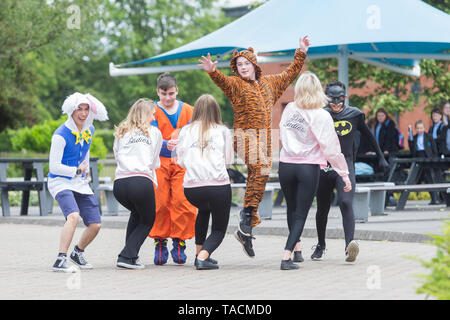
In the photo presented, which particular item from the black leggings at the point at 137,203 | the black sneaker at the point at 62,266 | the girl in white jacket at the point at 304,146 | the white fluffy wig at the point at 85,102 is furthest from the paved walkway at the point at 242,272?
the white fluffy wig at the point at 85,102

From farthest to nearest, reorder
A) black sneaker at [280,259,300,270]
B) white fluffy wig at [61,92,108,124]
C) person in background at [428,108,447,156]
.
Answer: person in background at [428,108,447,156] → white fluffy wig at [61,92,108,124] → black sneaker at [280,259,300,270]

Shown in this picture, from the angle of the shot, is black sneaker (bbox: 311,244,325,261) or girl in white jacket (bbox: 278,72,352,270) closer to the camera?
girl in white jacket (bbox: 278,72,352,270)

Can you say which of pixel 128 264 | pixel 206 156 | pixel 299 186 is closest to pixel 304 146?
pixel 299 186

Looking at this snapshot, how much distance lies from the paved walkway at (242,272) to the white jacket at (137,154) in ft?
3.01

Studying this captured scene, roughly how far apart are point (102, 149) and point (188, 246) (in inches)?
610

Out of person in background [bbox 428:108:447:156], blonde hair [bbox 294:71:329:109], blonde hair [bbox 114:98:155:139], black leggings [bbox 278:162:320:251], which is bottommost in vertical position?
black leggings [bbox 278:162:320:251]

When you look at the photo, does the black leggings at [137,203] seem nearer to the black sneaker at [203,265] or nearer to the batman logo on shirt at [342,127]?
the black sneaker at [203,265]

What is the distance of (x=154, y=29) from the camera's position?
51.1m

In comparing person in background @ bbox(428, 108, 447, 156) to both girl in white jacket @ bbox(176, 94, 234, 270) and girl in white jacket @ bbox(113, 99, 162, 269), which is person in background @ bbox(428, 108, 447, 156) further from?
girl in white jacket @ bbox(113, 99, 162, 269)

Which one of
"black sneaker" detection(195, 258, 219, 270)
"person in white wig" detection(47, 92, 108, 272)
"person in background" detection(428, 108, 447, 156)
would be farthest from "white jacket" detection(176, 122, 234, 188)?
"person in background" detection(428, 108, 447, 156)

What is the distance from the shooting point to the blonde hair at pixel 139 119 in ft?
26.8

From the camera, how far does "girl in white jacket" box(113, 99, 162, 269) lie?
26.6 feet

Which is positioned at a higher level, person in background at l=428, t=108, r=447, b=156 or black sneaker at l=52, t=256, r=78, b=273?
person in background at l=428, t=108, r=447, b=156

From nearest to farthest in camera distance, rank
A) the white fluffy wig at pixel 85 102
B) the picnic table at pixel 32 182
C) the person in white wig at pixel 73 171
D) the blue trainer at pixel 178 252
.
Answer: the person in white wig at pixel 73 171, the white fluffy wig at pixel 85 102, the blue trainer at pixel 178 252, the picnic table at pixel 32 182
